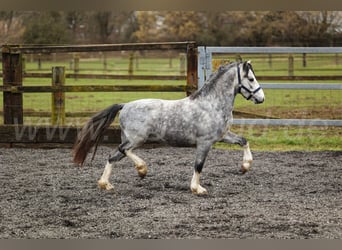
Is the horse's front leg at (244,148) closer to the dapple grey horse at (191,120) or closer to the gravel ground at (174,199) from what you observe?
the dapple grey horse at (191,120)

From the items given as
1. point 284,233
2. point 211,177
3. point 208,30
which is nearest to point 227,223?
point 284,233

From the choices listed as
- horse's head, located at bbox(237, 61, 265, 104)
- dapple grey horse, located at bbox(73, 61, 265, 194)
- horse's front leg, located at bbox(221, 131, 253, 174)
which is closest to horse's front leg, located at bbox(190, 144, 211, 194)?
dapple grey horse, located at bbox(73, 61, 265, 194)

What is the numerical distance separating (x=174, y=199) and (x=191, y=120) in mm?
788

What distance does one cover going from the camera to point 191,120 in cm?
548

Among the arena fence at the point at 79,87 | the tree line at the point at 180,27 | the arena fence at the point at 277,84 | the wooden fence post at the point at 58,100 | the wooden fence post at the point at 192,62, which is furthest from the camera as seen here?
the tree line at the point at 180,27

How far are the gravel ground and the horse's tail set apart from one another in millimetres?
390

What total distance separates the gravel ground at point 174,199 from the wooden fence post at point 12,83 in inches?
37.8

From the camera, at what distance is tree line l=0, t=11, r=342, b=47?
13.7 meters

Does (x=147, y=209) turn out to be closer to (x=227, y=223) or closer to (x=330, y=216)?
(x=227, y=223)

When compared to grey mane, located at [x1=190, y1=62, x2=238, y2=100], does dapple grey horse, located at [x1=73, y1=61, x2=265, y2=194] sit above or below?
below

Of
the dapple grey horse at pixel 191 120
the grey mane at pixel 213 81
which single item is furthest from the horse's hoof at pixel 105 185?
the grey mane at pixel 213 81

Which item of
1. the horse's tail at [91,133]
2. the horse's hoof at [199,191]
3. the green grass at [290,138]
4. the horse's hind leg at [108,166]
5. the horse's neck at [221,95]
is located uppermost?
the horse's neck at [221,95]

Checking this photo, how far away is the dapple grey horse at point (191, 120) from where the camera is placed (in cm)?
548

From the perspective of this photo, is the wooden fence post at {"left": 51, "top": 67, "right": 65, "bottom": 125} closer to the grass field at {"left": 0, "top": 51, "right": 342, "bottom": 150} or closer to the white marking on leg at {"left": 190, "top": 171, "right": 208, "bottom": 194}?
the grass field at {"left": 0, "top": 51, "right": 342, "bottom": 150}
